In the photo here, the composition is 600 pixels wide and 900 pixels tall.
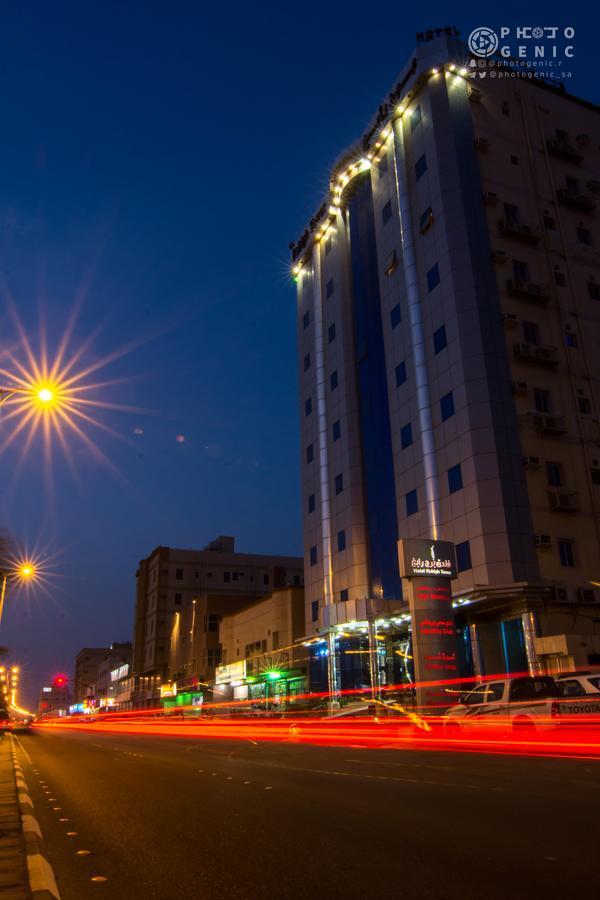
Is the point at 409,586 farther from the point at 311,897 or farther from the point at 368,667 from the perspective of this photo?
the point at 311,897

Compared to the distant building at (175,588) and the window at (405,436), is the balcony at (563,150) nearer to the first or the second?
the window at (405,436)

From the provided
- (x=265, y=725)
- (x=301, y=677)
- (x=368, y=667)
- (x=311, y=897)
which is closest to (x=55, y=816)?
(x=311, y=897)

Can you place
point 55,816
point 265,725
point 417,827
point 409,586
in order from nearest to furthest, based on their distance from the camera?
point 417,827 → point 55,816 → point 409,586 → point 265,725

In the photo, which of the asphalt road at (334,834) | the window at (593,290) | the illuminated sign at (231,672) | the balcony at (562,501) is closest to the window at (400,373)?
the window at (593,290)

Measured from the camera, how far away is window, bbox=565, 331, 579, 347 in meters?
40.4

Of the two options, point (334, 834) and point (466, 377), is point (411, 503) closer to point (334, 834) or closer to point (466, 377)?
point (466, 377)

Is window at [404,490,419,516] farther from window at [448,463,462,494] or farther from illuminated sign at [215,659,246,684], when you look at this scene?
illuminated sign at [215,659,246,684]

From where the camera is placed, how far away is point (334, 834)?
6836 millimetres

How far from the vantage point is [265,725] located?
40438 mm

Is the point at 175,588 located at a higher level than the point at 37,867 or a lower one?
higher

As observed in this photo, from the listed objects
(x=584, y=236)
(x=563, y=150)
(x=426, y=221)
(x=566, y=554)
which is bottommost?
(x=566, y=554)

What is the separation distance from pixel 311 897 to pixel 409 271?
138ft

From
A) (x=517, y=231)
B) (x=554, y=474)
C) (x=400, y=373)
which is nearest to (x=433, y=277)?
(x=517, y=231)

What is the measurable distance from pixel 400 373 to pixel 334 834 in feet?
128
